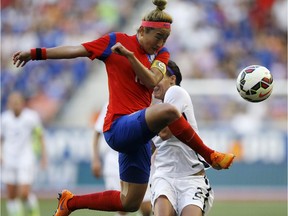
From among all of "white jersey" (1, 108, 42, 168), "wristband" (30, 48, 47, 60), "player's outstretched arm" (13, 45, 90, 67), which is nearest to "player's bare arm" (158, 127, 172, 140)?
"player's outstretched arm" (13, 45, 90, 67)

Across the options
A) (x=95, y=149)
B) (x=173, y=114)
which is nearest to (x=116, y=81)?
(x=173, y=114)

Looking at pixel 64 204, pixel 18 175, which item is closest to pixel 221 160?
pixel 64 204

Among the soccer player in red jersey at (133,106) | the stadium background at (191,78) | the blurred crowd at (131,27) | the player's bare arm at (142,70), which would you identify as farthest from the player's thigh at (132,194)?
the blurred crowd at (131,27)

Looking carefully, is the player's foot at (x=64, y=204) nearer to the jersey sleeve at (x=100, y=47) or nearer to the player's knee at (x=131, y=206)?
the player's knee at (x=131, y=206)

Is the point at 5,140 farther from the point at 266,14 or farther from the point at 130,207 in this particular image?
the point at 266,14

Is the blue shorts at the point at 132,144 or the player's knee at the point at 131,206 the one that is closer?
the blue shorts at the point at 132,144

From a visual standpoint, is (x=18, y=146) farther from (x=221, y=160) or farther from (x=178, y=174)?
(x=221, y=160)

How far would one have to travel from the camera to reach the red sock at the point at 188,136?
23.5 feet

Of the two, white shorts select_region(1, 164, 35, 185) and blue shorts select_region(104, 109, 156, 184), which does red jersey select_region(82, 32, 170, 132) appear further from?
white shorts select_region(1, 164, 35, 185)

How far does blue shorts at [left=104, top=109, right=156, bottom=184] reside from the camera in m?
7.19

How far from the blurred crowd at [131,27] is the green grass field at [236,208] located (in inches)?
152

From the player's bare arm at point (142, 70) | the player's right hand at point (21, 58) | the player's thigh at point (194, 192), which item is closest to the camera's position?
the player's bare arm at point (142, 70)

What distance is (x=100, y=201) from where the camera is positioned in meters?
7.93

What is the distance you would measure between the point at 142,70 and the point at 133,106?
0.48 m
